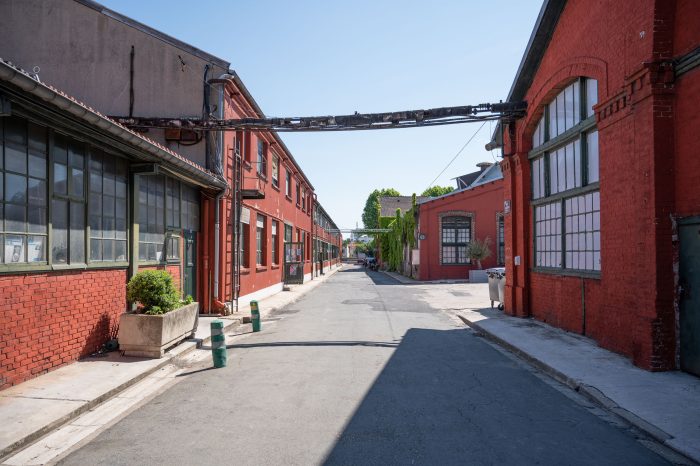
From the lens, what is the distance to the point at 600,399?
557cm

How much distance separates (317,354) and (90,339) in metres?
3.69

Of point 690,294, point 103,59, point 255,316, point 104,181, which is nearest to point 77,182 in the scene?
point 104,181

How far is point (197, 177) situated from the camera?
10891 mm

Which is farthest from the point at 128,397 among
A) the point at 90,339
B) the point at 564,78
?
the point at 564,78

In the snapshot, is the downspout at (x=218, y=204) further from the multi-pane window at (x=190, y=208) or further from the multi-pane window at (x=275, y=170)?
the multi-pane window at (x=275, y=170)

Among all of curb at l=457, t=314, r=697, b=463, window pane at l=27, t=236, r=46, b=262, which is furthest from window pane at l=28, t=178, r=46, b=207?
curb at l=457, t=314, r=697, b=463

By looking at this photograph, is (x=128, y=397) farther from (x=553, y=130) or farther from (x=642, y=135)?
(x=553, y=130)

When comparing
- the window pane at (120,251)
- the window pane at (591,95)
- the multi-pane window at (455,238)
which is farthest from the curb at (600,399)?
the multi-pane window at (455,238)

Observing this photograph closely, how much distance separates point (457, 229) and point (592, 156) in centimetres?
2127

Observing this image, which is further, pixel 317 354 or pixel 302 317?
pixel 302 317

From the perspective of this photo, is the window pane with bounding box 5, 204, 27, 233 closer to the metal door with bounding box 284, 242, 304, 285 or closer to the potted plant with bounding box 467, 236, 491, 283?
the metal door with bounding box 284, 242, 304, 285

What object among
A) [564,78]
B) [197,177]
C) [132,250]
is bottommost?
[132,250]

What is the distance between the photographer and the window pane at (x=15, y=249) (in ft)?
19.3

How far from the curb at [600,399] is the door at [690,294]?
1.74m
